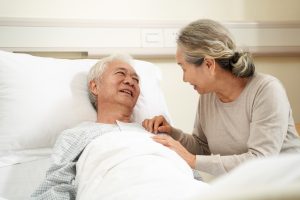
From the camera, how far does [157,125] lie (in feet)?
5.41

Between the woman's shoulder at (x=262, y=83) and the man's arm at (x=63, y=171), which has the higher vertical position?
the woman's shoulder at (x=262, y=83)

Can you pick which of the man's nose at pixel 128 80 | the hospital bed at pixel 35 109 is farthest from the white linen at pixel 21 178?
the man's nose at pixel 128 80

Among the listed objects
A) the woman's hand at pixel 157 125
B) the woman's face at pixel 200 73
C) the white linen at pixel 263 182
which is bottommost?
the woman's hand at pixel 157 125

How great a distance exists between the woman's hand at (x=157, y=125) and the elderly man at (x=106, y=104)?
4 cm

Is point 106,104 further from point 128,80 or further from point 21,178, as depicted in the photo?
point 21,178

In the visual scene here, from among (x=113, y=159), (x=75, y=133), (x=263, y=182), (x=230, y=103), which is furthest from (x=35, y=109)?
(x=263, y=182)

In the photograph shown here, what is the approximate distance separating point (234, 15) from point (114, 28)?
81cm

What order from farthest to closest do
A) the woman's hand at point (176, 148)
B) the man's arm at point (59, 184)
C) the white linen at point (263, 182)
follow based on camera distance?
the woman's hand at point (176, 148)
the man's arm at point (59, 184)
the white linen at point (263, 182)

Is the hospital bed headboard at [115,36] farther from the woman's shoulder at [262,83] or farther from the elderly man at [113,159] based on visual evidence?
the woman's shoulder at [262,83]

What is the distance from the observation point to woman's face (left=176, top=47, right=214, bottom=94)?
1479 mm

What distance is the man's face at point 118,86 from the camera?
1708 mm

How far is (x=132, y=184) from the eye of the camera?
3.24ft

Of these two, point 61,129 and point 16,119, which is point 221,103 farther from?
point 16,119

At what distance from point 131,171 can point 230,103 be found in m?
0.65
